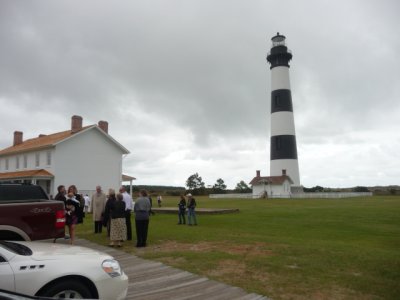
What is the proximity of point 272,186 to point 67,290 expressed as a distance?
184ft

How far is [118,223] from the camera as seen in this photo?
11.5 metres

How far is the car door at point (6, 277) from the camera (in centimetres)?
431

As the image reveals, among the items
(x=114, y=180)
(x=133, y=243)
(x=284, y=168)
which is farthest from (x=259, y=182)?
(x=133, y=243)

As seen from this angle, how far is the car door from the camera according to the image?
431cm

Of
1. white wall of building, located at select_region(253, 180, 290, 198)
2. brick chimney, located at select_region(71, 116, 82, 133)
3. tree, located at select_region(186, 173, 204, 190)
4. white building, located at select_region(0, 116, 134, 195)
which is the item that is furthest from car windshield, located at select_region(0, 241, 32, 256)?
tree, located at select_region(186, 173, 204, 190)

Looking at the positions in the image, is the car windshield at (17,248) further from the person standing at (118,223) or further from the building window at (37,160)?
the building window at (37,160)

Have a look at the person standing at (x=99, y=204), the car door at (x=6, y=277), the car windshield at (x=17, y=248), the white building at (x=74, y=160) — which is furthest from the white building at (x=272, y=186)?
the car door at (x=6, y=277)

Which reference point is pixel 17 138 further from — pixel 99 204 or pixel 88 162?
pixel 99 204

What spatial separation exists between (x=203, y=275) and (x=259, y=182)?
5488cm

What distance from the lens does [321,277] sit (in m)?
7.67

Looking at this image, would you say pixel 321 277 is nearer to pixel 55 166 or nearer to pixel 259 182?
pixel 55 166

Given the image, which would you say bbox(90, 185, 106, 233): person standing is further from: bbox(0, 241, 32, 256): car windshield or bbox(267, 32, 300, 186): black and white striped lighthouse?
bbox(267, 32, 300, 186): black and white striped lighthouse

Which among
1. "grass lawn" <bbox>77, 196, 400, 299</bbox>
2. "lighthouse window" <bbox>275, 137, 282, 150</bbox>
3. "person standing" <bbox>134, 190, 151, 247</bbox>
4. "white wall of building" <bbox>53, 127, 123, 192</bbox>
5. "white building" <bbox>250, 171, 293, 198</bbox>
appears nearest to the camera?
"grass lawn" <bbox>77, 196, 400, 299</bbox>

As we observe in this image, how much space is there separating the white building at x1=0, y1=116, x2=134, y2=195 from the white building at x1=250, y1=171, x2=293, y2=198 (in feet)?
94.1
